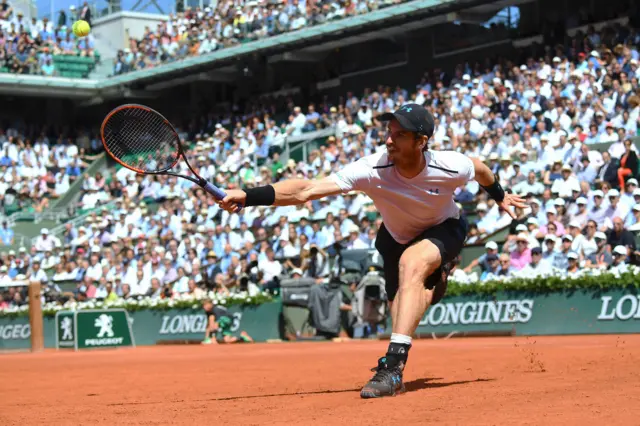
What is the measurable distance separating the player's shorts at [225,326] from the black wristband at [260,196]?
13.5 m

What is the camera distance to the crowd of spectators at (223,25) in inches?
1184

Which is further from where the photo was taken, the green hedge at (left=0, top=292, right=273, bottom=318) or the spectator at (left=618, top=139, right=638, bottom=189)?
the green hedge at (left=0, top=292, right=273, bottom=318)

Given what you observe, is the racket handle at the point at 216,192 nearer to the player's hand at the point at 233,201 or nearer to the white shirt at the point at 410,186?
the player's hand at the point at 233,201

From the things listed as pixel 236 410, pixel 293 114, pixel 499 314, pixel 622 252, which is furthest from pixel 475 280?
pixel 293 114

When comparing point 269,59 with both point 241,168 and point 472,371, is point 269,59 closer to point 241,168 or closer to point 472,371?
point 241,168

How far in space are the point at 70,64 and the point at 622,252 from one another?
88.2 feet

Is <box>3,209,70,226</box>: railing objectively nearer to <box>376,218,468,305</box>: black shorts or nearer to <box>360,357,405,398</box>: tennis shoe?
<box>376,218,468,305</box>: black shorts

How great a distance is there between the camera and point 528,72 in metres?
22.6

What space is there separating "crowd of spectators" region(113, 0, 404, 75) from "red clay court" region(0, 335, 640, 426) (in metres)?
18.6

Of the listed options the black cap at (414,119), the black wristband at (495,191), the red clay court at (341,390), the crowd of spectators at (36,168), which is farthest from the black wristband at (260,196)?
the crowd of spectators at (36,168)

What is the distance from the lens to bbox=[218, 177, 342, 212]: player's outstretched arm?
6.56m

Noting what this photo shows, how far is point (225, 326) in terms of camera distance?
792 inches

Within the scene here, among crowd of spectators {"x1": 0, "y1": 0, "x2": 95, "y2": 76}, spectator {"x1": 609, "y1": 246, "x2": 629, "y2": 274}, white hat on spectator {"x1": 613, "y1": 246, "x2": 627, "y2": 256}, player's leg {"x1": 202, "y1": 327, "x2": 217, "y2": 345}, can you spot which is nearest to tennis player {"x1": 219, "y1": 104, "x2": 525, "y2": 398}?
spectator {"x1": 609, "y1": 246, "x2": 629, "y2": 274}

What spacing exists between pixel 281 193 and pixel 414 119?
1.00 m
